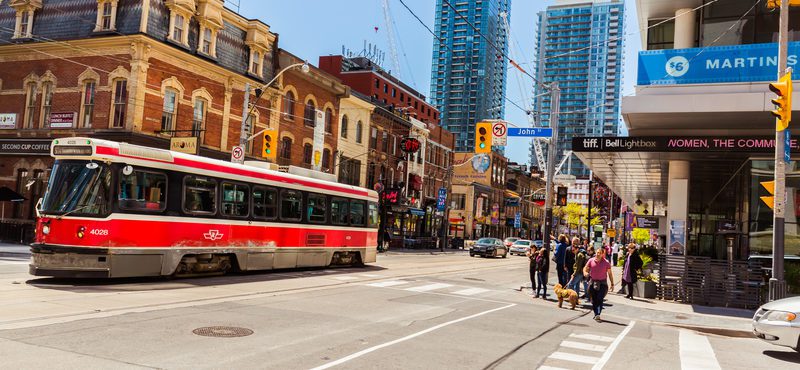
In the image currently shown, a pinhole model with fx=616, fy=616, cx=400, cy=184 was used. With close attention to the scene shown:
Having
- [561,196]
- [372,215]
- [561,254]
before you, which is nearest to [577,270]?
[561,254]

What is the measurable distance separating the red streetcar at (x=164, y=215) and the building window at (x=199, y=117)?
45.6ft

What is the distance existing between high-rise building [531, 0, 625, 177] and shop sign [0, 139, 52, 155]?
139m

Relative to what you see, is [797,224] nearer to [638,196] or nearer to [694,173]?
[694,173]

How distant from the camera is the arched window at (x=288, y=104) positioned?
40219mm

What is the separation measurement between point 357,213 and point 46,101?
18943 mm

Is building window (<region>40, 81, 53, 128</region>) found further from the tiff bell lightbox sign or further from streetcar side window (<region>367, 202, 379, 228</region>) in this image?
the tiff bell lightbox sign

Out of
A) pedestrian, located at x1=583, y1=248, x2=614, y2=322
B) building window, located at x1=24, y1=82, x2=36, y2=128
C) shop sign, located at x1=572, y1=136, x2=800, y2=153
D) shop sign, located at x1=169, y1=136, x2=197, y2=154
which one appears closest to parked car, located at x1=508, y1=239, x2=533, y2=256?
shop sign, located at x1=169, y1=136, x2=197, y2=154

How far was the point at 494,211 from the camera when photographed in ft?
276

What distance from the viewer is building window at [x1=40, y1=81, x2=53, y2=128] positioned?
31.7 meters

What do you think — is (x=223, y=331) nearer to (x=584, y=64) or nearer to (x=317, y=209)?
(x=317, y=209)

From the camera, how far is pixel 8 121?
32688 mm

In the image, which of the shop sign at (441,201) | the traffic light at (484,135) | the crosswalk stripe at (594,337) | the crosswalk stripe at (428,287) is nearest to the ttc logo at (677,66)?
the traffic light at (484,135)

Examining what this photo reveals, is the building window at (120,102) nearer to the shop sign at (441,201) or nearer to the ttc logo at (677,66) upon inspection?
the ttc logo at (677,66)

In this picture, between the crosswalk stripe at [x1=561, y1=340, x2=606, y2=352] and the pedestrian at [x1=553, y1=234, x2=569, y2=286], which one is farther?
the pedestrian at [x1=553, y1=234, x2=569, y2=286]
